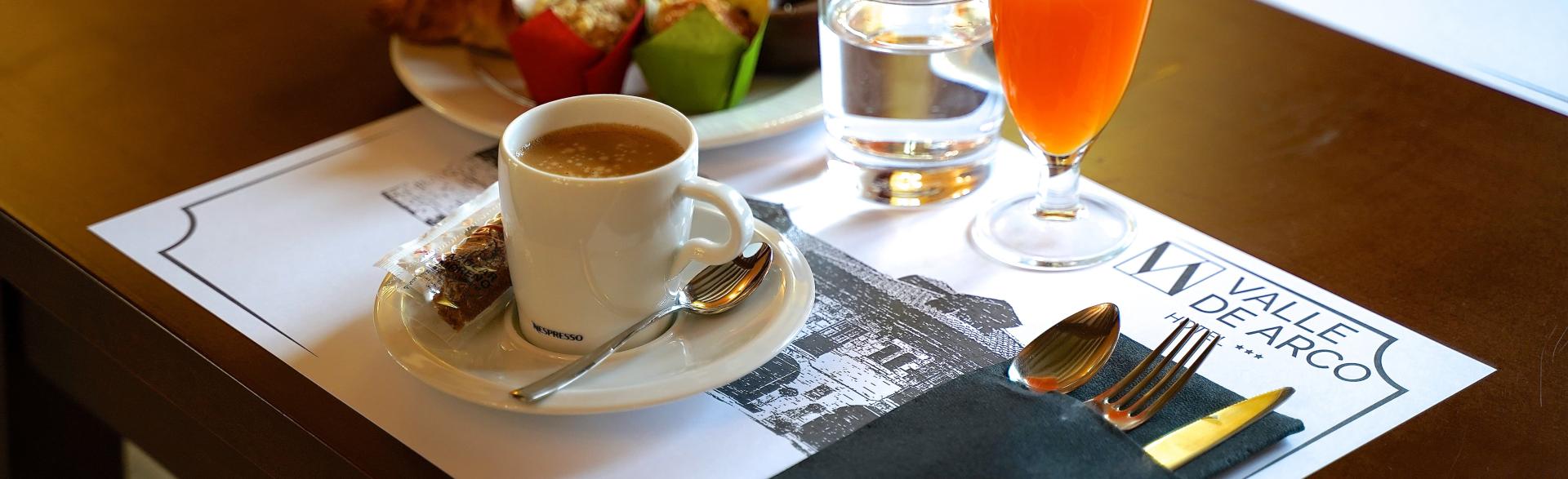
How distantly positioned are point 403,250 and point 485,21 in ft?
1.43

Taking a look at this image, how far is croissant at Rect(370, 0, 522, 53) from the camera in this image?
3.67 ft

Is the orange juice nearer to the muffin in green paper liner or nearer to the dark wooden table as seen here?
the dark wooden table

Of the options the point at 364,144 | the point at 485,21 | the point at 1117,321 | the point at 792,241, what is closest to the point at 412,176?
the point at 364,144

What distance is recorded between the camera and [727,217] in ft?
2.28

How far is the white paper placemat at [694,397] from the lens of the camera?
658 mm

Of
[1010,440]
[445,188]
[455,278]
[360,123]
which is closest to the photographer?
[1010,440]

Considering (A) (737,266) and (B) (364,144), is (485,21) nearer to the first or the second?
(B) (364,144)

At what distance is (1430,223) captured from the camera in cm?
87

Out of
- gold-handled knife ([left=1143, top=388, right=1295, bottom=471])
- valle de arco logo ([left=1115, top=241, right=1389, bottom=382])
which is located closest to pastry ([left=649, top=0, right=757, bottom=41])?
valle de arco logo ([left=1115, top=241, right=1389, bottom=382])

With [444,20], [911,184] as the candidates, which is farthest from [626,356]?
[444,20]

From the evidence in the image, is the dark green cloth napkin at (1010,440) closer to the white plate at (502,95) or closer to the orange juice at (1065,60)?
the orange juice at (1065,60)

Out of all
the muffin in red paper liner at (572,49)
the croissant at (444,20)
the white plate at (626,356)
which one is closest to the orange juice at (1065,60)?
the white plate at (626,356)

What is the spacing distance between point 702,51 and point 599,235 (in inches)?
14.3

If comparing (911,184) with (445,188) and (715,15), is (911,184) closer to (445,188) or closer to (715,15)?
(715,15)
